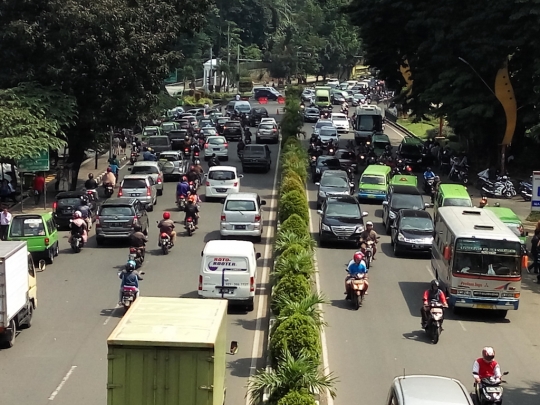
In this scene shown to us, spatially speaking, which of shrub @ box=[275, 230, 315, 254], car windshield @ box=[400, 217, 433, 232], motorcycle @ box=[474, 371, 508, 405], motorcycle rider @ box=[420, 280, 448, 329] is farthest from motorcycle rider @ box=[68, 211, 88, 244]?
motorcycle @ box=[474, 371, 508, 405]

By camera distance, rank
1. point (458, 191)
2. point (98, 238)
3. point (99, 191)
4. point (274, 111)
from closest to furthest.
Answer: point (98, 238)
point (458, 191)
point (99, 191)
point (274, 111)

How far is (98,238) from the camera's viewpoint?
31.3 m

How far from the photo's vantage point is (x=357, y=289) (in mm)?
23625

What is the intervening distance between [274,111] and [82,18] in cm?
6284

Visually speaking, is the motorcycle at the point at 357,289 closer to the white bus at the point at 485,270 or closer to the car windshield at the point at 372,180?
the white bus at the point at 485,270

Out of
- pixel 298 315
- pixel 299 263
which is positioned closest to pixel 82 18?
pixel 299 263

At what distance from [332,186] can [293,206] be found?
29.9ft

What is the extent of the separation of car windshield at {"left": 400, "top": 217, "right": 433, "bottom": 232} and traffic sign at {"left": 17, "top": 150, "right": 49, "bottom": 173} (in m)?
14.9

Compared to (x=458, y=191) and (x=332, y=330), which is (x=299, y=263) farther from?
(x=458, y=191)

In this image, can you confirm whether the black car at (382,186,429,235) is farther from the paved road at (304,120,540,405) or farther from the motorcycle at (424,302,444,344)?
the motorcycle at (424,302,444,344)

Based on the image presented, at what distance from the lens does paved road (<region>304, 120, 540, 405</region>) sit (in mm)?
17953

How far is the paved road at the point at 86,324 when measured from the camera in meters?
17.0

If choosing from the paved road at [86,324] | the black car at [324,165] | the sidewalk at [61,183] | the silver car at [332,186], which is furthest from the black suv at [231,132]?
the paved road at [86,324]

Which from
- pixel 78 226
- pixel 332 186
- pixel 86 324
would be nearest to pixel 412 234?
pixel 332 186
